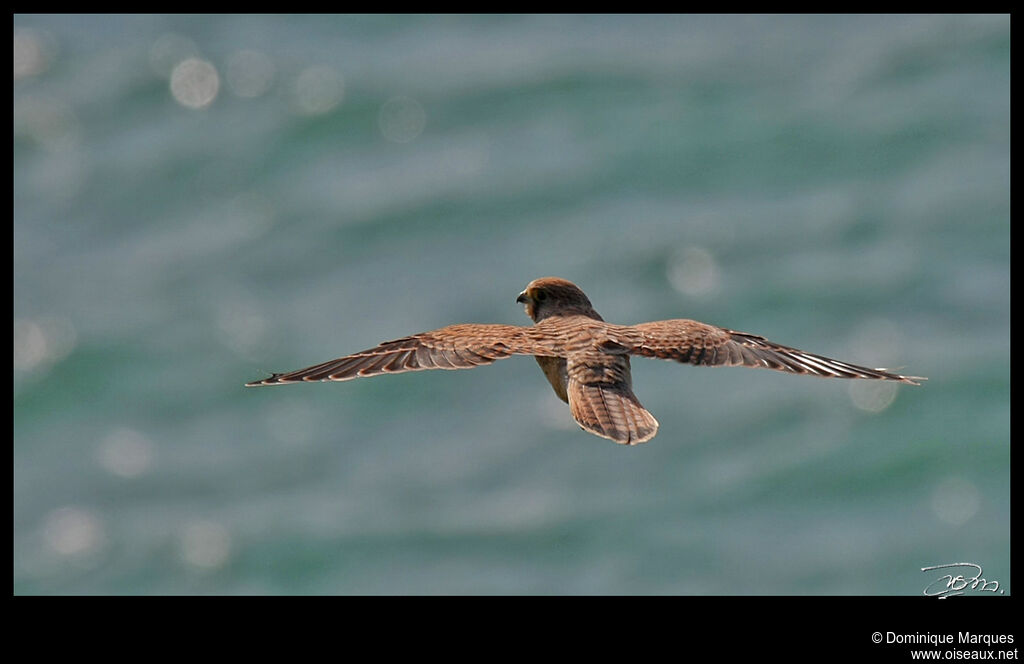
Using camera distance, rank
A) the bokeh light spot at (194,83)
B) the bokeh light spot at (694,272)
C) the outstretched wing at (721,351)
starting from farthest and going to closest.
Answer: the bokeh light spot at (194,83) → the bokeh light spot at (694,272) → the outstretched wing at (721,351)

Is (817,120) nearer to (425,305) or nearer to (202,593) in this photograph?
→ (425,305)

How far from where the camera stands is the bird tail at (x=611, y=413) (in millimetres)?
9305

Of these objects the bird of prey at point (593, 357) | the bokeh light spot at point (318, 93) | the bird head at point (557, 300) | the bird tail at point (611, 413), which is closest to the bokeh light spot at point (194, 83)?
the bokeh light spot at point (318, 93)

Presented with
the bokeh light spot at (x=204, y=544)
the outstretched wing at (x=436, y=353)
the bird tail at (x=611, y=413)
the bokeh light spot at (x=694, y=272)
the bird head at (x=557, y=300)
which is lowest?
the bird tail at (x=611, y=413)

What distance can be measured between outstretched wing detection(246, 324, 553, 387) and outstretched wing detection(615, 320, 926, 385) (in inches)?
27.5

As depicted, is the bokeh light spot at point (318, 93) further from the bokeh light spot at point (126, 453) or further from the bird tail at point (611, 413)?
the bird tail at point (611, 413)

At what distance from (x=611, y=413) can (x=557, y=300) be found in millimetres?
1993

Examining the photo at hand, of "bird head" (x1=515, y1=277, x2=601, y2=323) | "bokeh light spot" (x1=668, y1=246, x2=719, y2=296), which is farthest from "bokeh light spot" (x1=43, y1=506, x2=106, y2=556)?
"bird head" (x1=515, y1=277, x2=601, y2=323)

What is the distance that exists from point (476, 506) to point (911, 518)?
10485 mm

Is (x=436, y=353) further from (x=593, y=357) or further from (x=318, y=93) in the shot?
(x=318, y=93)

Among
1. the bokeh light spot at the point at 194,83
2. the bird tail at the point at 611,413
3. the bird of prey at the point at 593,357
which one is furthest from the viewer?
the bokeh light spot at the point at 194,83

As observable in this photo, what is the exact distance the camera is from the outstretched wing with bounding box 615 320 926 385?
32.8 feet

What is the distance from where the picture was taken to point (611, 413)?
955cm

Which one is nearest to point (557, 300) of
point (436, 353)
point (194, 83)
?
point (436, 353)
